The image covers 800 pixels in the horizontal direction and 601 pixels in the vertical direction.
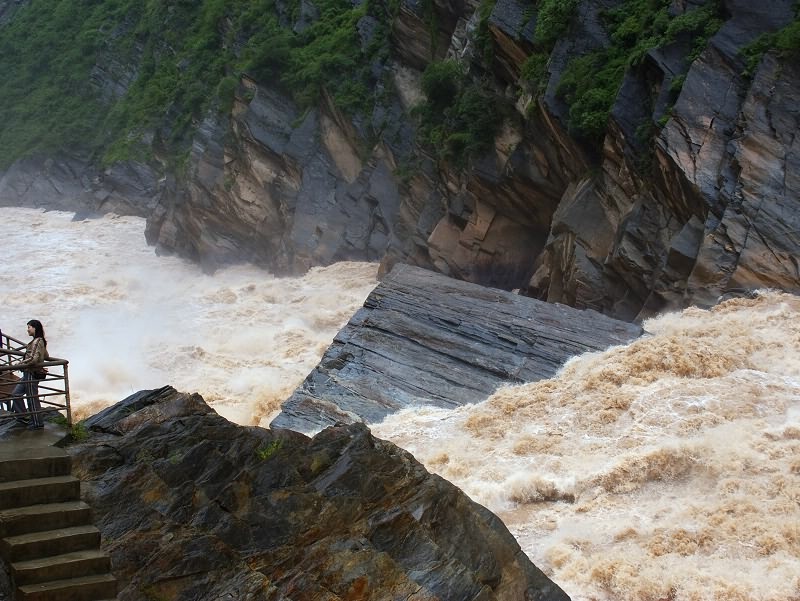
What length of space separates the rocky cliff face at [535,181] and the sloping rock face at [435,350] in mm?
3096

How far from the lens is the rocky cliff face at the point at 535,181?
2394 centimetres

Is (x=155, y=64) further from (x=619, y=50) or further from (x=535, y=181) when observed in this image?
(x=619, y=50)

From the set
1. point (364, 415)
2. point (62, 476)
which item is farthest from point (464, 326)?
point (62, 476)

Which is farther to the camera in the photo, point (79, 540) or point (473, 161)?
point (473, 161)

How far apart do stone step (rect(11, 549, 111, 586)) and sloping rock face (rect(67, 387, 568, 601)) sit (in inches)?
12.1

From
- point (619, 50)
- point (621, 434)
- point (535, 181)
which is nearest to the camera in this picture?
point (621, 434)

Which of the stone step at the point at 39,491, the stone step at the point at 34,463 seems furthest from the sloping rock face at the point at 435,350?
the stone step at the point at 39,491

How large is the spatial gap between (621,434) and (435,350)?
18.9 feet

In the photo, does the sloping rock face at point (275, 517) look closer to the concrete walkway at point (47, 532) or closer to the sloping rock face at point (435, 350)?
the concrete walkway at point (47, 532)

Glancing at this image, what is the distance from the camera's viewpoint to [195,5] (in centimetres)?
5369

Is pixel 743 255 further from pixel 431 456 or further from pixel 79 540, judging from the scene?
pixel 79 540

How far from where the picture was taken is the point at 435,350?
23391mm

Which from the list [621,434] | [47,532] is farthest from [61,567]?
[621,434]

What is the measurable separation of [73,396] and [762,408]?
1692 cm
